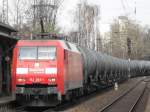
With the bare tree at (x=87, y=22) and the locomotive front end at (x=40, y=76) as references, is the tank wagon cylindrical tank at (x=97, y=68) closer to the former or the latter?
the locomotive front end at (x=40, y=76)

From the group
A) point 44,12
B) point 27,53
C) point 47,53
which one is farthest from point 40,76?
point 44,12

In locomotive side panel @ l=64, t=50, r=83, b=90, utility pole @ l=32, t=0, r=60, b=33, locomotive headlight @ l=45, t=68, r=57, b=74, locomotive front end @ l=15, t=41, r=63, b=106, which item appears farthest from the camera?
utility pole @ l=32, t=0, r=60, b=33

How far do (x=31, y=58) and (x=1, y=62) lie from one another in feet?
22.4

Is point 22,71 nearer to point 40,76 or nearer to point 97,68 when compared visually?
point 40,76

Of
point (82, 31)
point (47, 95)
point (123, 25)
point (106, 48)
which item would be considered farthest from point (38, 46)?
point (123, 25)

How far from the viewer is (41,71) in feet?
64.6

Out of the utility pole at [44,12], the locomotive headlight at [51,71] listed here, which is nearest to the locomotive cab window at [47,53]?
the locomotive headlight at [51,71]

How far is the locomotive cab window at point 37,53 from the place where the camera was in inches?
792

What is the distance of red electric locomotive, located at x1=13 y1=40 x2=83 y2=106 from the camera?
63.8ft

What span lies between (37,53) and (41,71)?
973 mm

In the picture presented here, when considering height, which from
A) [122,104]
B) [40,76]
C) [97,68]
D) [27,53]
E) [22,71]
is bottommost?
[122,104]

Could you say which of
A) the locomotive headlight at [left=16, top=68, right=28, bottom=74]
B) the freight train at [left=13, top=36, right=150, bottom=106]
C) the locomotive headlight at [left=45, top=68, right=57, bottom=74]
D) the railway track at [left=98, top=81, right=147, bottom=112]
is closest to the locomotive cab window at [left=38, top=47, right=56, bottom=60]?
the freight train at [left=13, top=36, right=150, bottom=106]

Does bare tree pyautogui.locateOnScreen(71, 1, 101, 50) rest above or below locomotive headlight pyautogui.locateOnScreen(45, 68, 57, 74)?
above

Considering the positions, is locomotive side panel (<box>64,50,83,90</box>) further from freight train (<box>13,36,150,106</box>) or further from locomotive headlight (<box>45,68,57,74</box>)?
locomotive headlight (<box>45,68,57,74</box>)
